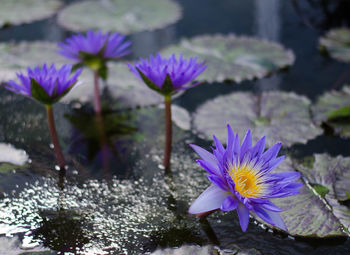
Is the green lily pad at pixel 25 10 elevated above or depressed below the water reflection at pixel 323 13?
above

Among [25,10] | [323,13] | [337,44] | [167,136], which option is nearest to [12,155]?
[167,136]

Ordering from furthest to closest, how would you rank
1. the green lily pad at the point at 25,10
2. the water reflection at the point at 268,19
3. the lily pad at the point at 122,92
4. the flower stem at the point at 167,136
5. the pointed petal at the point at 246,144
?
the green lily pad at the point at 25,10 < the water reflection at the point at 268,19 < the lily pad at the point at 122,92 < the flower stem at the point at 167,136 < the pointed petal at the point at 246,144

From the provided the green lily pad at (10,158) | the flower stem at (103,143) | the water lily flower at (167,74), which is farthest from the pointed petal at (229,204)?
the green lily pad at (10,158)

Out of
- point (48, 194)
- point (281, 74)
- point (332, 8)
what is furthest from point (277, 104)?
point (332, 8)

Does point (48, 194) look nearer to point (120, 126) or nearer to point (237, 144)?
point (120, 126)

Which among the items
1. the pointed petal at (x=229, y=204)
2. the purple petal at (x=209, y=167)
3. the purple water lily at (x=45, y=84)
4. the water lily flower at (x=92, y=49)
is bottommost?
the pointed petal at (x=229, y=204)

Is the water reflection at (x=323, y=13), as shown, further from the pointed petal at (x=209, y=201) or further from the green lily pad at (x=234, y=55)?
the pointed petal at (x=209, y=201)
